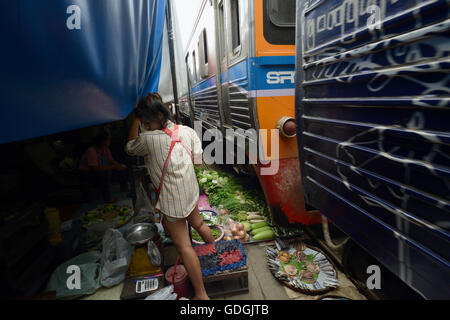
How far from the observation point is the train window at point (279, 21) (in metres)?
3.00

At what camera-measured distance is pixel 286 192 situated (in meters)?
3.43

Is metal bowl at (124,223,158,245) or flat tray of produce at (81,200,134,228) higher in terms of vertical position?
metal bowl at (124,223,158,245)

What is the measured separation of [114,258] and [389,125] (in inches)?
122

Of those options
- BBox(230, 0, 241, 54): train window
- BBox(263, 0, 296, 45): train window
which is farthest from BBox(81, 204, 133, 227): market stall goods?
BBox(263, 0, 296, 45): train window

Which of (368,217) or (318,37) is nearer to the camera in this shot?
(368,217)

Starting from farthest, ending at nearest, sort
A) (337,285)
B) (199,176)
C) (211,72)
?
(199,176), (211,72), (337,285)

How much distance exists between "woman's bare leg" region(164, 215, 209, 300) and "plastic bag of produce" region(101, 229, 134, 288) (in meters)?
0.88

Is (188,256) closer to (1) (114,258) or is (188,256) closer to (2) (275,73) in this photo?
(1) (114,258)

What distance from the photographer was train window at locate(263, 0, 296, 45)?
300 cm

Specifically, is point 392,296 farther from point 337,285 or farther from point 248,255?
point 248,255

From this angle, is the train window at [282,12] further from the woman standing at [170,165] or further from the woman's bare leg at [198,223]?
the woman's bare leg at [198,223]

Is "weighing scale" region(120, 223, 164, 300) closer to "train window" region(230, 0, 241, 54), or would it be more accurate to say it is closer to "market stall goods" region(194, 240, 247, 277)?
"market stall goods" region(194, 240, 247, 277)

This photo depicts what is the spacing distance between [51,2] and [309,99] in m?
1.81

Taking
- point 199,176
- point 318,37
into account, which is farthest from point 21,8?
point 199,176
